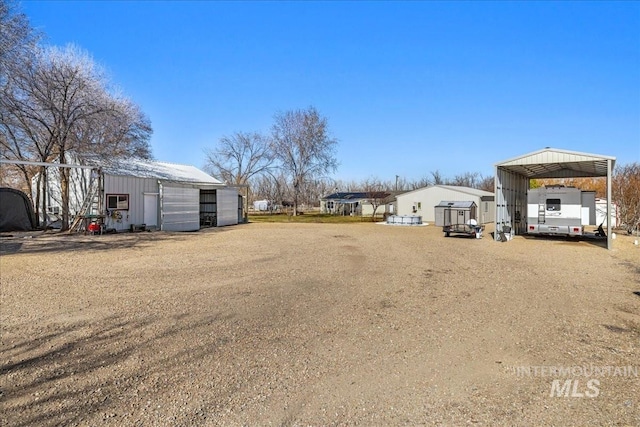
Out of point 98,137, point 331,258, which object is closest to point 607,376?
point 331,258

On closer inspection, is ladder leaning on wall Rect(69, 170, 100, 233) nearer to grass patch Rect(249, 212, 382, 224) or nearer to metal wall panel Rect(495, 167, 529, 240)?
grass patch Rect(249, 212, 382, 224)

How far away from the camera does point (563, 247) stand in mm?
16359

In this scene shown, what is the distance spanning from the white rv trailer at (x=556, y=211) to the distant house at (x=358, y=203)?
99.2 ft

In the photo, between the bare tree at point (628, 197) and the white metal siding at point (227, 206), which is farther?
the white metal siding at point (227, 206)

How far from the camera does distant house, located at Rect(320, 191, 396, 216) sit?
2090 inches

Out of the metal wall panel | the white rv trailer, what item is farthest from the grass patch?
the white rv trailer

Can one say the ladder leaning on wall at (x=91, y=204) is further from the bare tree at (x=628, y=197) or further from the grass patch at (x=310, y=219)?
the bare tree at (x=628, y=197)

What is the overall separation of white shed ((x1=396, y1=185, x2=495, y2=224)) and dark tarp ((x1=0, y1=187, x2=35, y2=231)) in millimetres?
31631

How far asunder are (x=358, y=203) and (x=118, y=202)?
38.6m

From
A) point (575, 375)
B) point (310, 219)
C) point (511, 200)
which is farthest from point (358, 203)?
point (575, 375)

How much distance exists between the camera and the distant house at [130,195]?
70.2ft

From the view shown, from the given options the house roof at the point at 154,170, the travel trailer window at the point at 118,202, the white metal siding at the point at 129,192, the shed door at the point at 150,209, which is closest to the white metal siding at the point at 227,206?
the house roof at the point at 154,170

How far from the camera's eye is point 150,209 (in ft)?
78.1

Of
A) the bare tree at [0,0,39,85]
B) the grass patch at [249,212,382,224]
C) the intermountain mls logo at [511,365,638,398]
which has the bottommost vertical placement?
the intermountain mls logo at [511,365,638,398]
